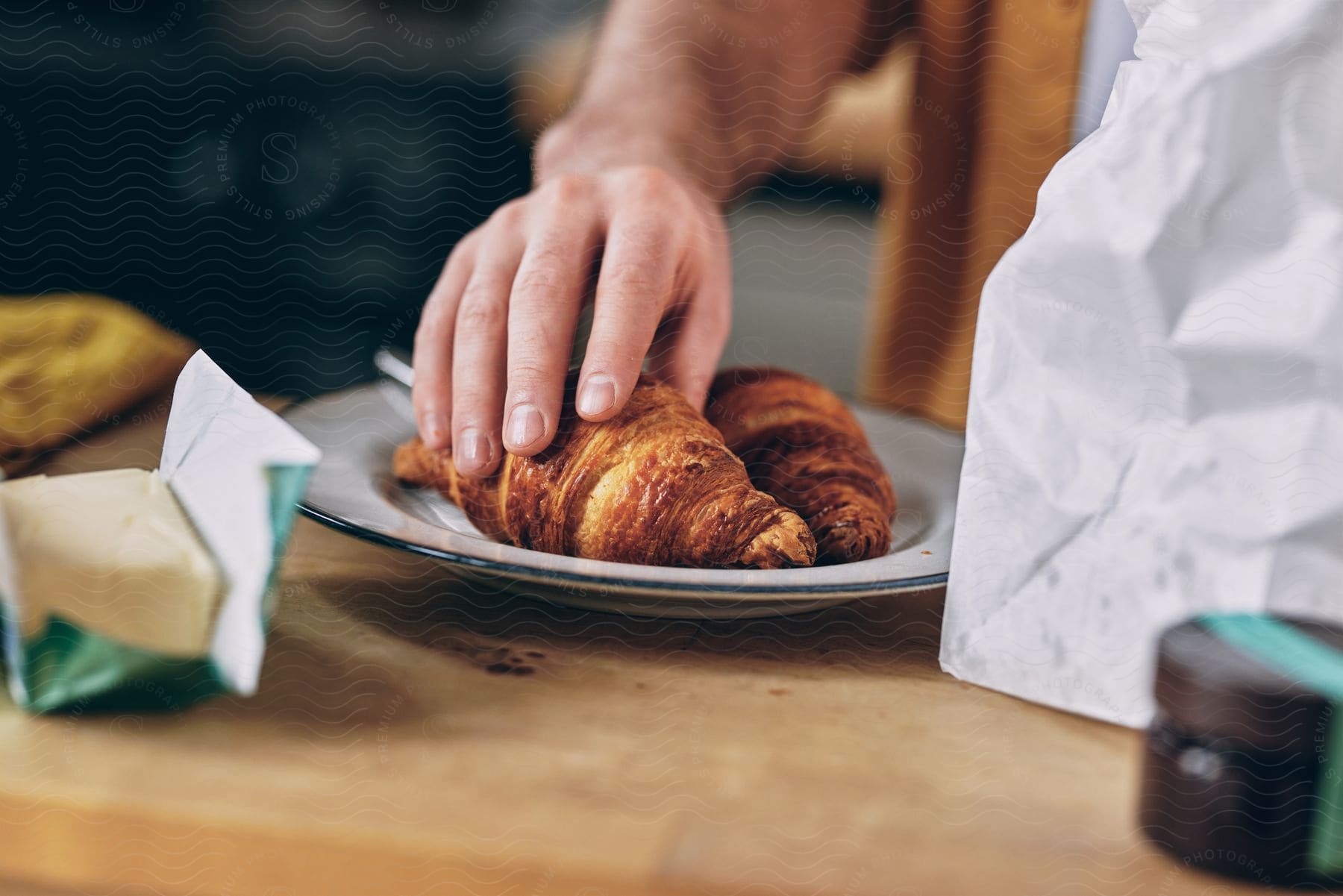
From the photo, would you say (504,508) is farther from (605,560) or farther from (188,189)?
(188,189)

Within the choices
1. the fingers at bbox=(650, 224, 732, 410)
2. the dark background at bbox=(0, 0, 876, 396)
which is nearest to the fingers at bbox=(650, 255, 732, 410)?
the fingers at bbox=(650, 224, 732, 410)

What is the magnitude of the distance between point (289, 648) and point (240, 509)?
0.08 metres

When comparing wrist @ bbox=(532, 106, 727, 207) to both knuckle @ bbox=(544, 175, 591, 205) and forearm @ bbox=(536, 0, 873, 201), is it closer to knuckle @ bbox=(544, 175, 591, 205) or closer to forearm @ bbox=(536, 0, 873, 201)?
forearm @ bbox=(536, 0, 873, 201)

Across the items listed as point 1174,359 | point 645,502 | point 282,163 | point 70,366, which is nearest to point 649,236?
point 645,502

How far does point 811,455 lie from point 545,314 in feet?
0.46

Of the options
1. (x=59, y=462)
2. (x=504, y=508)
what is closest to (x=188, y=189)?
(x=59, y=462)

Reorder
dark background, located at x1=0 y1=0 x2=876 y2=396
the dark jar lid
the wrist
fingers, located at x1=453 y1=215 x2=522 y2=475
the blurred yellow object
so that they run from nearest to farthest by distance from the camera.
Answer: the dark jar lid, fingers, located at x1=453 y1=215 x2=522 y2=475, the blurred yellow object, the wrist, dark background, located at x1=0 y1=0 x2=876 y2=396

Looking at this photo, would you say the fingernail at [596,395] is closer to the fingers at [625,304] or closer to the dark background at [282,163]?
the fingers at [625,304]

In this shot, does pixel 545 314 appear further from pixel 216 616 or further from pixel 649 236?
pixel 216 616

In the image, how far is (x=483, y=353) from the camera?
507 millimetres

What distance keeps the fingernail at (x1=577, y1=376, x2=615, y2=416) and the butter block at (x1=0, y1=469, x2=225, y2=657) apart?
16cm

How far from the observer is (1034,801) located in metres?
0.33

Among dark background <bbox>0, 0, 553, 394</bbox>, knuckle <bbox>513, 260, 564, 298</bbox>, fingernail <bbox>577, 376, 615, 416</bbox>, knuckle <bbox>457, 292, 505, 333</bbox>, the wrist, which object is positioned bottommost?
dark background <bbox>0, 0, 553, 394</bbox>

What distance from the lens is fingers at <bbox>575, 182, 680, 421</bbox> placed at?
0.46m
